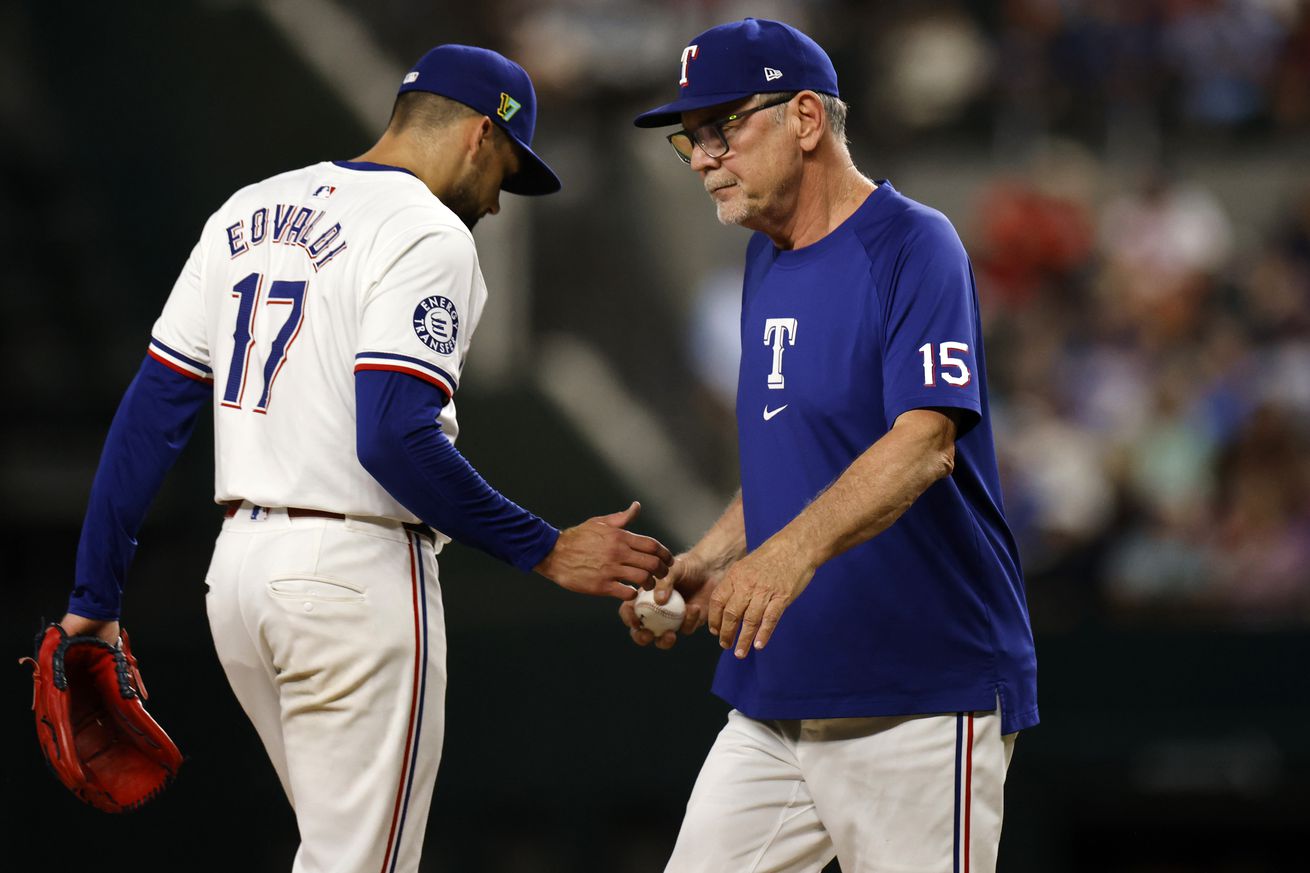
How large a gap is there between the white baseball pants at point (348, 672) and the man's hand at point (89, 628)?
45cm

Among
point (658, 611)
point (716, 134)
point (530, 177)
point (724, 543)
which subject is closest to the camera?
point (716, 134)

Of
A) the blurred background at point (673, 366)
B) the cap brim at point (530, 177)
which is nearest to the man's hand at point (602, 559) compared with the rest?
the cap brim at point (530, 177)

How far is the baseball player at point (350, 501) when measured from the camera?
11.8 feet

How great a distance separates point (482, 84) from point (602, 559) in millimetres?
1151

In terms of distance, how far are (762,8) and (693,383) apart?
2996mm

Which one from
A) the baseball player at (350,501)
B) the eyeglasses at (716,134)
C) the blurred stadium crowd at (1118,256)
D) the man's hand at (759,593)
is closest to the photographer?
the man's hand at (759,593)

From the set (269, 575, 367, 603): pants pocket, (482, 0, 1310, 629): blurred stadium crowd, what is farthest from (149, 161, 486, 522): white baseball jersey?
(482, 0, 1310, 629): blurred stadium crowd

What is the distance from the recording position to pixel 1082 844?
7023 millimetres

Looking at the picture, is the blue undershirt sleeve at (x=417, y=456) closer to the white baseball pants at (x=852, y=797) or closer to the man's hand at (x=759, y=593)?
the man's hand at (x=759, y=593)

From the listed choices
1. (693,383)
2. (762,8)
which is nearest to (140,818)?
(693,383)

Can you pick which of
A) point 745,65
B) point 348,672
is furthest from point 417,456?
point 745,65

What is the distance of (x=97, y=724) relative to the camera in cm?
401

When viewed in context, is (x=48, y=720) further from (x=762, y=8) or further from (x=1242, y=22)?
(x=1242, y=22)

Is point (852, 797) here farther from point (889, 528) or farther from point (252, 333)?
point (252, 333)
